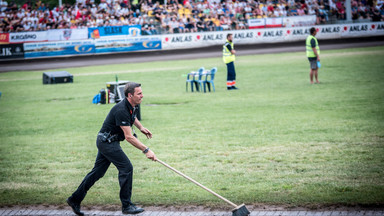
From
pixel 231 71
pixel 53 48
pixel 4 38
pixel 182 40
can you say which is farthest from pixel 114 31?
pixel 231 71

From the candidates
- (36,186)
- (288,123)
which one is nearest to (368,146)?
(288,123)

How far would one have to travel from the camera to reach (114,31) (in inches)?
1580

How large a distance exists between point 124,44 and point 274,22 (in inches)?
518

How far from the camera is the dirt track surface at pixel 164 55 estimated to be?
37812 mm

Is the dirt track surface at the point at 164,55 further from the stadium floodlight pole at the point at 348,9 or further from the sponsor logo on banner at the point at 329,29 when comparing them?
the stadium floodlight pole at the point at 348,9

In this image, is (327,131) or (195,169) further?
(327,131)

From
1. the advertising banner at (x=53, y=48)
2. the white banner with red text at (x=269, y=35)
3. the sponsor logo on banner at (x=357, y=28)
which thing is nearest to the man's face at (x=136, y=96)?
the advertising banner at (x=53, y=48)

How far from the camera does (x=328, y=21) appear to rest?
140ft

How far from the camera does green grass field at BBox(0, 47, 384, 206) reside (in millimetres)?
7895

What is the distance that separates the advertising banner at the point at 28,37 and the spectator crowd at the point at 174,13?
144 centimetres

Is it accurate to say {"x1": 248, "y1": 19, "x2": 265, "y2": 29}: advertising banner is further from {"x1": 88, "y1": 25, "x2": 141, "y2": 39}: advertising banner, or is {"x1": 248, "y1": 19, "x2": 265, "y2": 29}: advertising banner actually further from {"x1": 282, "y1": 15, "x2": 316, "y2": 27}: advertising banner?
{"x1": 88, "y1": 25, "x2": 141, "y2": 39}: advertising banner

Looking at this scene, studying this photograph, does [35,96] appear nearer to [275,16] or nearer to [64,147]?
[64,147]

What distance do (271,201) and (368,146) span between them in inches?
154

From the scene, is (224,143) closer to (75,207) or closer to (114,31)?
(75,207)
